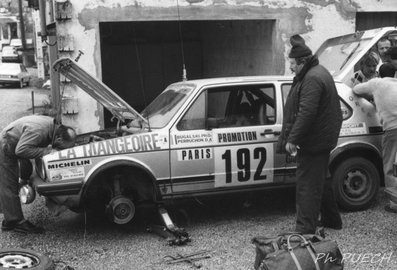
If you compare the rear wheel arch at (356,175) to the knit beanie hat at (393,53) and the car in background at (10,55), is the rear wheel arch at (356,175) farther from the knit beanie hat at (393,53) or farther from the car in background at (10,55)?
the car in background at (10,55)

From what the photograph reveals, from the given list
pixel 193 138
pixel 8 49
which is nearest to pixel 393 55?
pixel 193 138

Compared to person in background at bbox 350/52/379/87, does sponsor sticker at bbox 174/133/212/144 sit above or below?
below

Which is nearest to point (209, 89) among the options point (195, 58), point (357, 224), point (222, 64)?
point (357, 224)

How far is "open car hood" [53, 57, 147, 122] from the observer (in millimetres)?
5438

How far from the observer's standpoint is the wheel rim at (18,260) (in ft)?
13.9

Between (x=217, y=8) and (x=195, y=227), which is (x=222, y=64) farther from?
(x=195, y=227)

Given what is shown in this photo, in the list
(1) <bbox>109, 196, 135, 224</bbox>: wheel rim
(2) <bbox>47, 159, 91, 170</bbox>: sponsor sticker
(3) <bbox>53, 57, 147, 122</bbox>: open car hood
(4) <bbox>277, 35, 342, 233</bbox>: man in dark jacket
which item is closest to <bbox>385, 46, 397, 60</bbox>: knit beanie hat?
(4) <bbox>277, 35, 342, 233</bbox>: man in dark jacket

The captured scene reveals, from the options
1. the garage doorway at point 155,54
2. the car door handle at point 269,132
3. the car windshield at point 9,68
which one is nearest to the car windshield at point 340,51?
the car door handle at point 269,132

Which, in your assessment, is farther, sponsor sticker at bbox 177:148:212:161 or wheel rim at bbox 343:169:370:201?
wheel rim at bbox 343:169:370:201

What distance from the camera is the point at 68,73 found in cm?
558

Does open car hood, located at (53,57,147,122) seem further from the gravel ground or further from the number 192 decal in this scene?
the gravel ground

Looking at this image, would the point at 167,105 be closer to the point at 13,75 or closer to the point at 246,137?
the point at 246,137

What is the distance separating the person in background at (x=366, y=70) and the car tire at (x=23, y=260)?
14.7ft

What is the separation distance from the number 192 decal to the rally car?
0.04 ft
